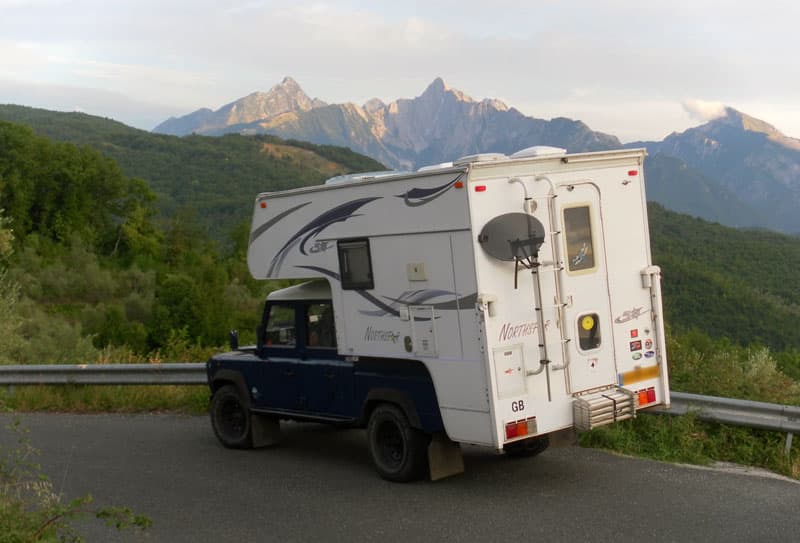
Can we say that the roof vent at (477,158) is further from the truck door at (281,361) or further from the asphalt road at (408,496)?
the asphalt road at (408,496)

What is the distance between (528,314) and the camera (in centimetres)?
796

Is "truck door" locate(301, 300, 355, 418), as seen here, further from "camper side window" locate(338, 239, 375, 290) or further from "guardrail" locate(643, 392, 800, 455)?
"guardrail" locate(643, 392, 800, 455)

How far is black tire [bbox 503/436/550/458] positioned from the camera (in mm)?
9186

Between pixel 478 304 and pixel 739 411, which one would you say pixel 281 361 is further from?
pixel 739 411

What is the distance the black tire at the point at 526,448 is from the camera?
30.1 feet

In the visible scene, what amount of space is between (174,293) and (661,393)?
63107 millimetres

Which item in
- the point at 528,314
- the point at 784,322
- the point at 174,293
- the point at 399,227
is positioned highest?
the point at 399,227

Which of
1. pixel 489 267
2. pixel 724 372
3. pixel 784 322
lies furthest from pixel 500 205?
pixel 784 322

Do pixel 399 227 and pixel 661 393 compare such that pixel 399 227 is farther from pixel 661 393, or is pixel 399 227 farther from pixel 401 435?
pixel 661 393

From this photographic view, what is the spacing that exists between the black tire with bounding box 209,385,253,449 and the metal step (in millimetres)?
4085

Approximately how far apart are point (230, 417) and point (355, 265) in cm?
298

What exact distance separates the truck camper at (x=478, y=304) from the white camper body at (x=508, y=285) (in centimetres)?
1

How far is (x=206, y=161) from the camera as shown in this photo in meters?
170

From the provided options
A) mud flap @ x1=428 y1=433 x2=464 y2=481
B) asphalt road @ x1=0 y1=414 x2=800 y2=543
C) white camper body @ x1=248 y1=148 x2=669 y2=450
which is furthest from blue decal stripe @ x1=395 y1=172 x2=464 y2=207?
asphalt road @ x1=0 y1=414 x2=800 y2=543
